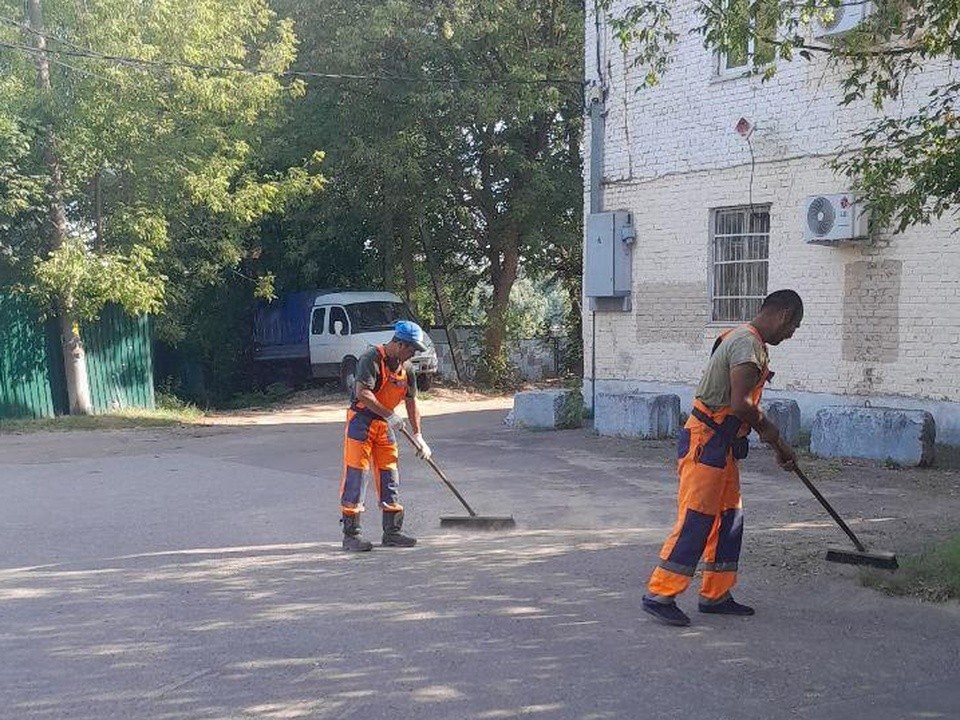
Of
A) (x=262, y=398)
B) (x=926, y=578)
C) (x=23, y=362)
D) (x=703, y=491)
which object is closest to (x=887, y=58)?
(x=926, y=578)

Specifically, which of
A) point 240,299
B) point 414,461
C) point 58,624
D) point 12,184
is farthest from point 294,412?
point 58,624

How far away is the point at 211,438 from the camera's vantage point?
15461 mm

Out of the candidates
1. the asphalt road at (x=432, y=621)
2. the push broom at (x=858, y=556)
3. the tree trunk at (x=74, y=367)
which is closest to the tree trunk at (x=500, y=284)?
the tree trunk at (x=74, y=367)

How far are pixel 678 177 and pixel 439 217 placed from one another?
10.9 meters

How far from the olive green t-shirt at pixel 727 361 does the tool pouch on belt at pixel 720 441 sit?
85 millimetres

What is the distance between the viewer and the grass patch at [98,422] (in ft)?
53.4

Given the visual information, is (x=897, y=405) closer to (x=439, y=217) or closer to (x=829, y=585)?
(x=829, y=585)

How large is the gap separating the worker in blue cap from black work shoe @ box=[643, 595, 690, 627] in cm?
236

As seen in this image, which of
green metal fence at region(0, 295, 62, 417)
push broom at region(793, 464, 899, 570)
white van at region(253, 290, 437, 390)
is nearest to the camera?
push broom at region(793, 464, 899, 570)

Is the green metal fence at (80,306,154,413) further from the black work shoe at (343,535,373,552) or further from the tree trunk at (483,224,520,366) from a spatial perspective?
the black work shoe at (343,535,373,552)

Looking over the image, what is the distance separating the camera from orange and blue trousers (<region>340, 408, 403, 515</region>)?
7285 millimetres

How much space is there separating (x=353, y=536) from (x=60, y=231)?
37.3 ft

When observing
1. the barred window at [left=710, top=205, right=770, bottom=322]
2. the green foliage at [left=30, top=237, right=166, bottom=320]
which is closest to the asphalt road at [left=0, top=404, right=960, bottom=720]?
the barred window at [left=710, top=205, right=770, bottom=322]

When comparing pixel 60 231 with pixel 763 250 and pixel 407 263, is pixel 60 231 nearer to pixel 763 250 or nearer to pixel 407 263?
pixel 407 263
